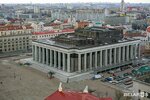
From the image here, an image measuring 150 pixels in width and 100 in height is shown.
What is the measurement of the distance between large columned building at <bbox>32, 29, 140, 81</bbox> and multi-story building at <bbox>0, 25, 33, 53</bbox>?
16.7 metres

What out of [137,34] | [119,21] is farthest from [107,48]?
[119,21]

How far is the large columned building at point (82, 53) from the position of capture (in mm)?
55719

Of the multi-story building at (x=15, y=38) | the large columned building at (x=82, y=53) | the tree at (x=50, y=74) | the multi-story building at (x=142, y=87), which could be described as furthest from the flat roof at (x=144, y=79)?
the multi-story building at (x=15, y=38)

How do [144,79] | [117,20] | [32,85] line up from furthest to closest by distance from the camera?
1. [117,20]
2. [32,85]
3. [144,79]

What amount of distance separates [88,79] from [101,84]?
13.7ft

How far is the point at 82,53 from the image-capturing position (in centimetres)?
5500

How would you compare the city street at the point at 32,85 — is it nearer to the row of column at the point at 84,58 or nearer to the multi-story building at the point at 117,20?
the row of column at the point at 84,58

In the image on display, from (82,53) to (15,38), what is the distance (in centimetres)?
3246

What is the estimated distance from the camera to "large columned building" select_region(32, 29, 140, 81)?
183 ft

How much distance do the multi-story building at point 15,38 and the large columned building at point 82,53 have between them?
16720 mm

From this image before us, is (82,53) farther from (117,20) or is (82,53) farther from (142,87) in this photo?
(117,20)

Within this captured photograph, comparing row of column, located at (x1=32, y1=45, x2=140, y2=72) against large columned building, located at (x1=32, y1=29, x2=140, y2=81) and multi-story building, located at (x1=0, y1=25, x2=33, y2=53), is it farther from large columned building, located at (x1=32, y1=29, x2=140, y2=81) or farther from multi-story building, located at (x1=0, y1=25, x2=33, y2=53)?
multi-story building, located at (x1=0, y1=25, x2=33, y2=53)

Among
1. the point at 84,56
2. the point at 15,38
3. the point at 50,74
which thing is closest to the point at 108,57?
the point at 84,56

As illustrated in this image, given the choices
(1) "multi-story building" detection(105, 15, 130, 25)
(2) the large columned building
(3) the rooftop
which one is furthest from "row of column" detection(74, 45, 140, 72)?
(1) "multi-story building" detection(105, 15, 130, 25)
